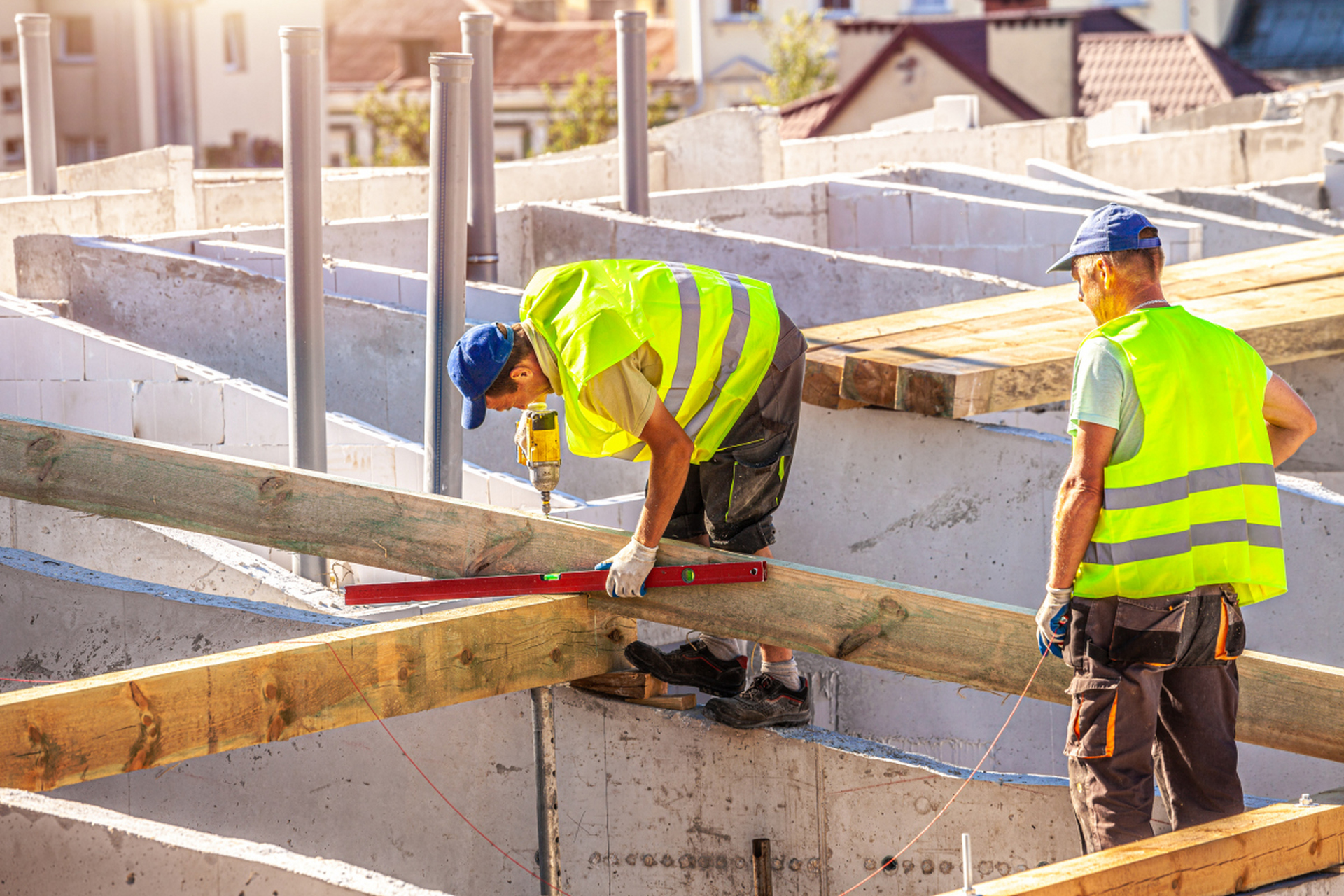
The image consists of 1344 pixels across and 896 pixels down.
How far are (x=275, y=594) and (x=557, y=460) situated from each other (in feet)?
4.86

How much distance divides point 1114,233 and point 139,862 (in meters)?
2.64

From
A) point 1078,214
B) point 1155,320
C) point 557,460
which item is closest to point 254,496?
point 557,460

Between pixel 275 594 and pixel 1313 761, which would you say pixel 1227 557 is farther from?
pixel 275 594

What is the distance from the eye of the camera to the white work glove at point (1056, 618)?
127 inches

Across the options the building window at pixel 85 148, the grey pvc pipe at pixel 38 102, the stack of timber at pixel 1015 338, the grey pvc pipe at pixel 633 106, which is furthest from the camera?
the building window at pixel 85 148

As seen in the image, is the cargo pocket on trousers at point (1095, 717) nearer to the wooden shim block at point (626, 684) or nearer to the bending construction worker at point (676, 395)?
the bending construction worker at point (676, 395)

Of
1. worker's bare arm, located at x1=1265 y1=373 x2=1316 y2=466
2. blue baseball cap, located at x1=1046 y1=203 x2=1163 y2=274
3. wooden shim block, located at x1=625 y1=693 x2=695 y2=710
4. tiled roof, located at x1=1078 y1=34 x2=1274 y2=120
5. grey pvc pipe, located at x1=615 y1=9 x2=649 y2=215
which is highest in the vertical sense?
tiled roof, located at x1=1078 y1=34 x2=1274 y2=120

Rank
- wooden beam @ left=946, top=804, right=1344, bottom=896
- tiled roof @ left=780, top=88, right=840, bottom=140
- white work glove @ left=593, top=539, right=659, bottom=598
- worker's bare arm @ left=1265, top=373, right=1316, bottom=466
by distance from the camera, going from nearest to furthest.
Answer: wooden beam @ left=946, top=804, right=1344, bottom=896 → worker's bare arm @ left=1265, top=373, right=1316, bottom=466 → white work glove @ left=593, top=539, right=659, bottom=598 → tiled roof @ left=780, top=88, right=840, bottom=140

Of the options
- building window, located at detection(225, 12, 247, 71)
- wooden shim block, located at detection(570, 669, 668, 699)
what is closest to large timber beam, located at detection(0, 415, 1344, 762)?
wooden shim block, located at detection(570, 669, 668, 699)

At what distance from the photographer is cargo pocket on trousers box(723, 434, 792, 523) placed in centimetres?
409

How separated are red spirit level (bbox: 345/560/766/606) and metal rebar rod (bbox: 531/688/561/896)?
24.7 inches

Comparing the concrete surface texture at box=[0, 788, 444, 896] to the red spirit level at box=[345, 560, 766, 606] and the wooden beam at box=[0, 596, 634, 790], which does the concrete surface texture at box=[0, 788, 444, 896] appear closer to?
the wooden beam at box=[0, 596, 634, 790]

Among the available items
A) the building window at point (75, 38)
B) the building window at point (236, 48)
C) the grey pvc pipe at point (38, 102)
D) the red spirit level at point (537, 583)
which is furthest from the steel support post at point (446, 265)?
the building window at point (236, 48)

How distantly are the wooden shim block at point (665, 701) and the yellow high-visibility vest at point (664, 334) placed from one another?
797 mm
